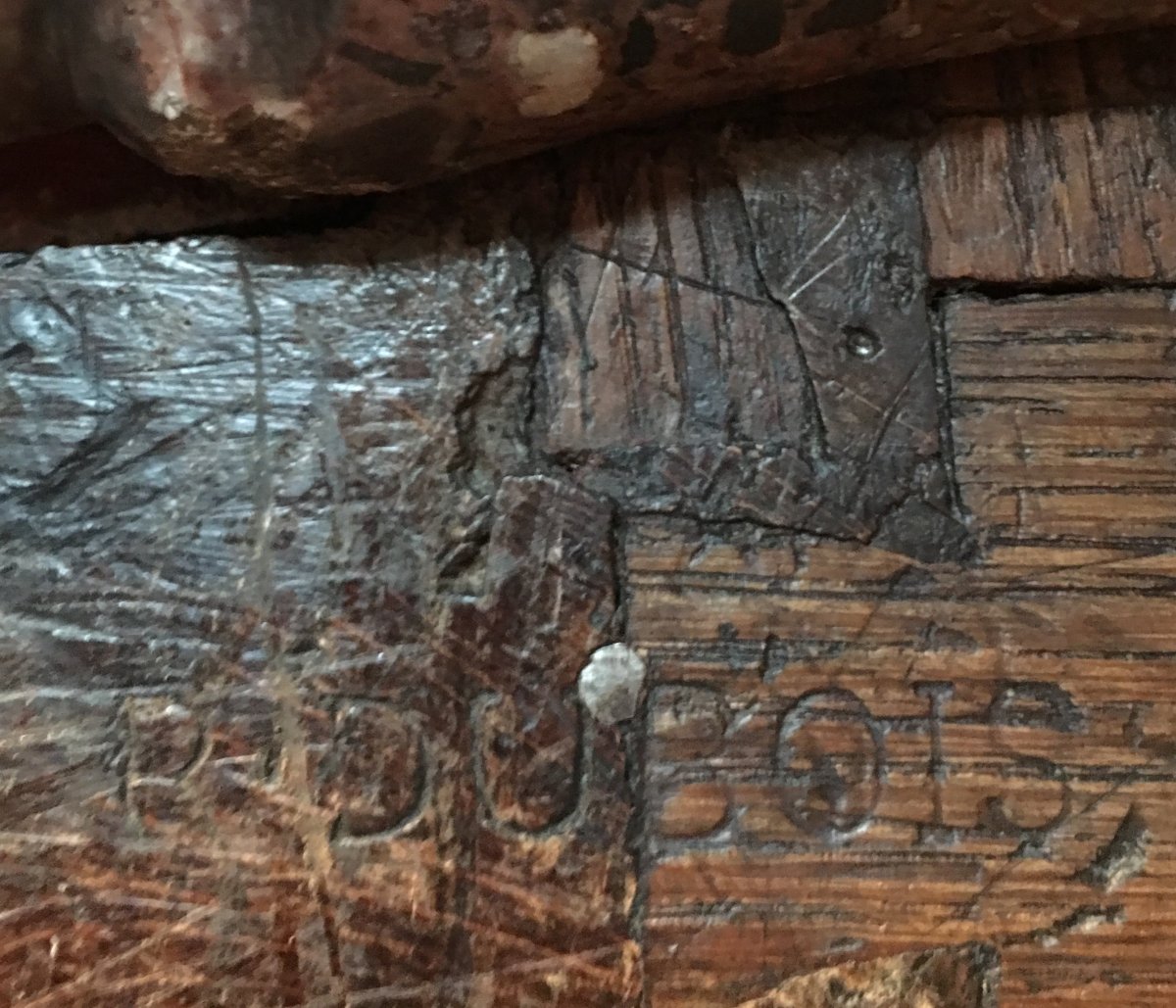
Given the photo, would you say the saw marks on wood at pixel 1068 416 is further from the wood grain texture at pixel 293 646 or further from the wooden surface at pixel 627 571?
the wood grain texture at pixel 293 646

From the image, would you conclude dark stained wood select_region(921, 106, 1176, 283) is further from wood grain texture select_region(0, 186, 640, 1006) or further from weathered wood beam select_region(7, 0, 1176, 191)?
wood grain texture select_region(0, 186, 640, 1006)

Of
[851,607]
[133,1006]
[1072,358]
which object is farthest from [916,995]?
[133,1006]

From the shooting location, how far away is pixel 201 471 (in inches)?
51.5

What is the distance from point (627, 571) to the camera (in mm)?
1315

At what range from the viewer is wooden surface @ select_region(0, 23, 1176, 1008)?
4.11 ft

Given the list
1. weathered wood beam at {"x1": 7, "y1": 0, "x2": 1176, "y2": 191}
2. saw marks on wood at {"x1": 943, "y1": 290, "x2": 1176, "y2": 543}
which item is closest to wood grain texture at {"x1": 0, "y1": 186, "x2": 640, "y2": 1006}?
weathered wood beam at {"x1": 7, "y1": 0, "x2": 1176, "y2": 191}

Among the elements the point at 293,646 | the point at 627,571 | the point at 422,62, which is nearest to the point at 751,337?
the point at 627,571

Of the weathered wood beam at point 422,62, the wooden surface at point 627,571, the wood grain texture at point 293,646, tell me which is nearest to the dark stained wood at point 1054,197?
the wooden surface at point 627,571

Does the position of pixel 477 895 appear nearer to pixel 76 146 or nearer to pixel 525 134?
pixel 525 134

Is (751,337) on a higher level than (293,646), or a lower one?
higher

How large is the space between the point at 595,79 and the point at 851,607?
696 millimetres

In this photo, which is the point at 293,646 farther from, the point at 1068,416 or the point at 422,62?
the point at 1068,416

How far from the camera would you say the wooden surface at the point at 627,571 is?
4.11ft

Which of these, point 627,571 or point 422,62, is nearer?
point 422,62
